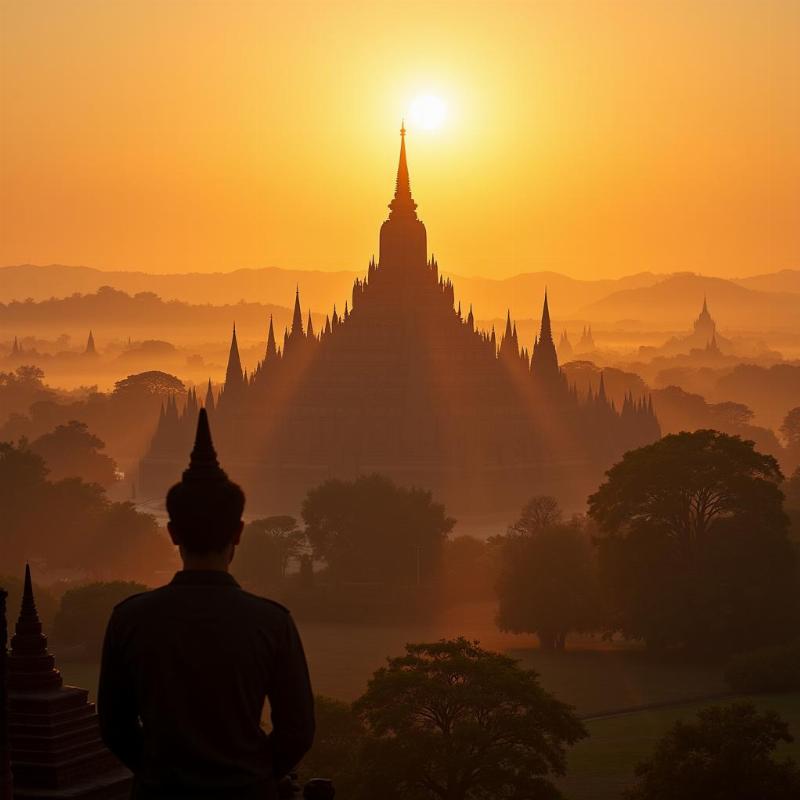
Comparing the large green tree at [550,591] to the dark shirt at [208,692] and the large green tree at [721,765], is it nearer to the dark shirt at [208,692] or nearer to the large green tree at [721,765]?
the large green tree at [721,765]

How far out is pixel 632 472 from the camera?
2586 inches

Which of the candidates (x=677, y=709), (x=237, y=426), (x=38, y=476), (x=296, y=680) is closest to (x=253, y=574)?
(x=38, y=476)

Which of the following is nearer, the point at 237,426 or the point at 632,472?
the point at 632,472

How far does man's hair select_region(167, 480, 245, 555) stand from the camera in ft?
29.9

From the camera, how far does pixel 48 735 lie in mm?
21469

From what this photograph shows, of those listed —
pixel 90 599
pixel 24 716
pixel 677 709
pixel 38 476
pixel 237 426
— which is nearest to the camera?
pixel 24 716

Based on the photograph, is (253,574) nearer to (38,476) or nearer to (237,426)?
(38,476)

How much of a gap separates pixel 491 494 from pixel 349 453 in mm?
9550

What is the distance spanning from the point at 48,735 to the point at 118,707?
42.2 feet

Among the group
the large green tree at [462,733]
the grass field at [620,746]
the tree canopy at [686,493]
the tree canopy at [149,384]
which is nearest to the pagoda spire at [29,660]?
the large green tree at [462,733]

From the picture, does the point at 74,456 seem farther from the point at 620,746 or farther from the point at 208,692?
the point at 208,692

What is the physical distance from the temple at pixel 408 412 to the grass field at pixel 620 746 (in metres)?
60.5

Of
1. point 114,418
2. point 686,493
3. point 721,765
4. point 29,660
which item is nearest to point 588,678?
point 686,493

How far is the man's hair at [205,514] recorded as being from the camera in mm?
9117
